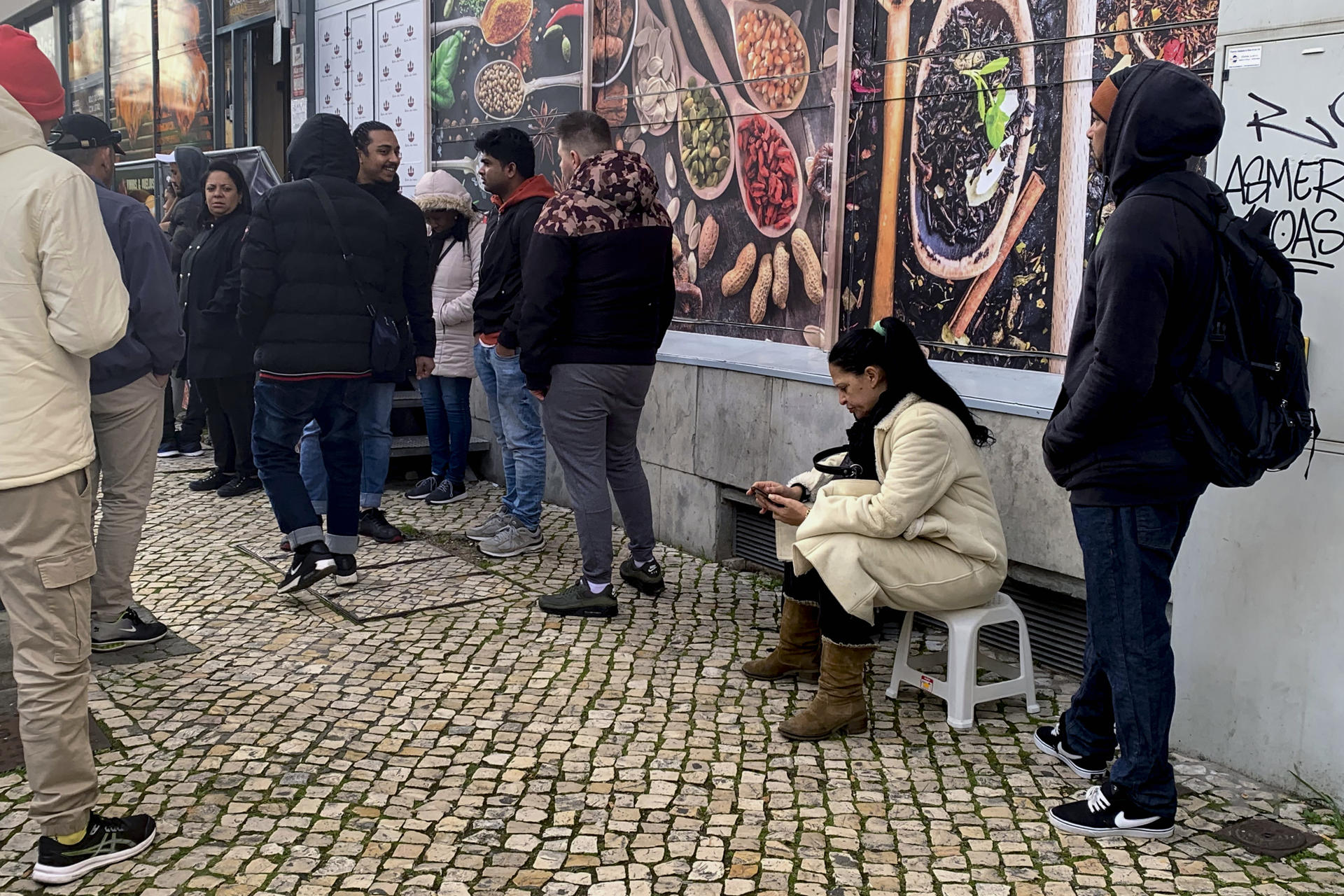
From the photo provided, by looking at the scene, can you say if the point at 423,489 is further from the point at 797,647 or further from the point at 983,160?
the point at 983,160

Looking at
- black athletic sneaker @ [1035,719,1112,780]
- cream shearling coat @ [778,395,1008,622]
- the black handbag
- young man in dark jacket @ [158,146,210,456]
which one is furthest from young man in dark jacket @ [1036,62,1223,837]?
young man in dark jacket @ [158,146,210,456]

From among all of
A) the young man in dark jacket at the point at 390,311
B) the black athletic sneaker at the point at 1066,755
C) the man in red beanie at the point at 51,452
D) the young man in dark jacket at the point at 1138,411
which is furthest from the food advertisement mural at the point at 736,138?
the man in red beanie at the point at 51,452

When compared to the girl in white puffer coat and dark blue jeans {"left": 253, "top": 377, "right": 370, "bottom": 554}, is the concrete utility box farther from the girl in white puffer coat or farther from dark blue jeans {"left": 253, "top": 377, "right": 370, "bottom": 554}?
the girl in white puffer coat

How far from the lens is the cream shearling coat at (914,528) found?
12.8 ft

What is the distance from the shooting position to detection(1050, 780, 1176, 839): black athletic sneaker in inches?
133

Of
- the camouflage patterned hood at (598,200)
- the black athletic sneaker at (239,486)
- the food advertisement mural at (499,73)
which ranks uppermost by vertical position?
the food advertisement mural at (499,73)

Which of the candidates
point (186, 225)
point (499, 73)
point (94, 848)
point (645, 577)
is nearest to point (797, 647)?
point (645, 577)

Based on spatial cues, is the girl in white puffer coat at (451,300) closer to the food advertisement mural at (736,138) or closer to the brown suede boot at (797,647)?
the food advertisement mural at (736,138)

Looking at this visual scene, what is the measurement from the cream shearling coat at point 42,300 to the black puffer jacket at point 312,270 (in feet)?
7.40

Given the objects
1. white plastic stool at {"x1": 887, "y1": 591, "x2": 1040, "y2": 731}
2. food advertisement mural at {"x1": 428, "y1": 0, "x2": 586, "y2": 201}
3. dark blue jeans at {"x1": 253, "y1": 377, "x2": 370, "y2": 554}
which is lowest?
white plastic stool at {"x1": 887, "y1": 591, "x2": 1040, "y2": 731}

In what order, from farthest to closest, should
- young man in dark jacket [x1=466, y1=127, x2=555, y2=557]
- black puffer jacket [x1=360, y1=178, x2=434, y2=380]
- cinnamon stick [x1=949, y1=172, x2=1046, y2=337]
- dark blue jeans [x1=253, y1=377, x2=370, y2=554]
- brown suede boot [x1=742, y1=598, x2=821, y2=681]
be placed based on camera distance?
black puffer jacket [x1=360, y1=178, x2=434, y2=380]
young man in dark jacket [x1=466, y1=127, x2=555, y2=557]
dark blue jeans [x1=253, y1=377, x2=370, y2=554]
cinnamon stick [x1=949, y1=172, x2=1046, y2=337]
brown suede boot [x1=742, y1=598, x2=821, y2=681]

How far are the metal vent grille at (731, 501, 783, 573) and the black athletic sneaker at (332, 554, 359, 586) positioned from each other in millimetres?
1879

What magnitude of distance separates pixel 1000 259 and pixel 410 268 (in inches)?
110

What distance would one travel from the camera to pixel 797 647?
456cm
